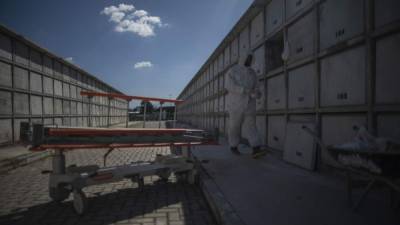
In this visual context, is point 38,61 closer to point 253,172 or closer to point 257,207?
point 253,172

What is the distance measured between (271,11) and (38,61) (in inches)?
338

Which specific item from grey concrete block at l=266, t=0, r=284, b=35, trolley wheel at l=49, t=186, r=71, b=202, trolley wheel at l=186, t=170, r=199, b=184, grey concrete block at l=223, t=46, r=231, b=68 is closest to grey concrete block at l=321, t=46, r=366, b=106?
grey concrete block at l=266, t=0, r=284, b=35

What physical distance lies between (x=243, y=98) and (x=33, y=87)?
25.4 ft

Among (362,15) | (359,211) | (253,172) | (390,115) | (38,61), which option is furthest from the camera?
(38,61)

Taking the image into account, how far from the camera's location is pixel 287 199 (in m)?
2.51

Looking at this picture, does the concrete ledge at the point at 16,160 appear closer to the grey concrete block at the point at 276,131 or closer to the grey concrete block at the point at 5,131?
the grey concrete block at the point at 5,131

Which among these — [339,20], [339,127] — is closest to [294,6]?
[339,20]

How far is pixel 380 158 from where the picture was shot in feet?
6.00

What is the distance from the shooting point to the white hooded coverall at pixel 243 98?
15.5ft

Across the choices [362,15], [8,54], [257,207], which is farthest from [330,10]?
[8,54]

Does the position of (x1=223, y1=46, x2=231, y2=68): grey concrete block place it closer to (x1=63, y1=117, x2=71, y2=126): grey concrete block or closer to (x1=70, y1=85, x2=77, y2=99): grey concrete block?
(x1=63, y1=117, x2=71, y2=126): grey concrete block

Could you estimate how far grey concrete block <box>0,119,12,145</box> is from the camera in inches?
250

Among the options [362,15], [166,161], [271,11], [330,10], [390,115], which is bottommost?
[166,161]

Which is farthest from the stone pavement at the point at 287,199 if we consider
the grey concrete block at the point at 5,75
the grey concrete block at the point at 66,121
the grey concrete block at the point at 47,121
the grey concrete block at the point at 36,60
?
the grey concrete block at the point at 66,121
